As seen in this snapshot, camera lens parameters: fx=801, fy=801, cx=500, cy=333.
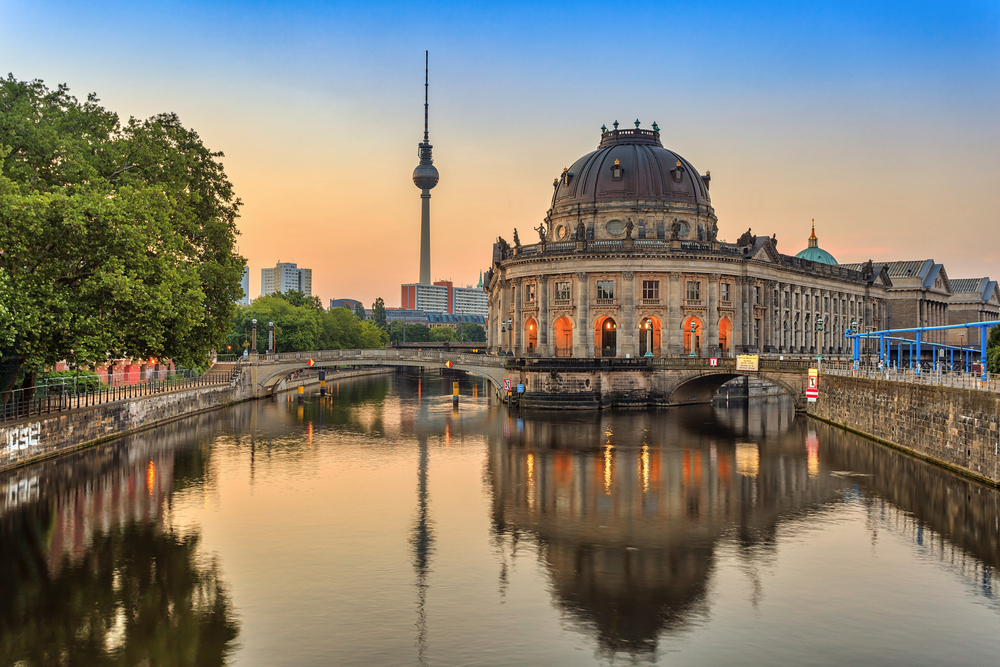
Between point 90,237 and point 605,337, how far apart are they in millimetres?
62750

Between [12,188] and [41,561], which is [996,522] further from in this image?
[12,188]

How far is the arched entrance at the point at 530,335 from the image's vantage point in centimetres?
9525

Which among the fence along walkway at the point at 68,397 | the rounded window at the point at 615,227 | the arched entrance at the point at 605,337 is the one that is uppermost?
the rounded window at the point at 615,227

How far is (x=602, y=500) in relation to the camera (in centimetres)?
3575

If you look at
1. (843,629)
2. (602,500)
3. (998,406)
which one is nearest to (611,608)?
(843,629)

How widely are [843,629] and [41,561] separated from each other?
24.1 m

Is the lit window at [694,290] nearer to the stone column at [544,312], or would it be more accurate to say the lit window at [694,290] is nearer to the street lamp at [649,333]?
the street lamp at [649,333]

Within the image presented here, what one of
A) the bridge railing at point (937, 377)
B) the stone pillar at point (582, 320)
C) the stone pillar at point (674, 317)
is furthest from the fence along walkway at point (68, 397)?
the stone pillar at point (674, 317)

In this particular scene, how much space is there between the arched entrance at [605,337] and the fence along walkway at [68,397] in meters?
42.2

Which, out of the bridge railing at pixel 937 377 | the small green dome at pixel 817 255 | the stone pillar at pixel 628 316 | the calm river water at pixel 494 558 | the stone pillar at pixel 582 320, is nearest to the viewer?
the calm river water at pixel 494 558

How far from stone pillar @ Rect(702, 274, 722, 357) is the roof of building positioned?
13.8 metres

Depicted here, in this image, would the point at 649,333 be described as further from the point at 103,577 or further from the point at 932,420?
the point at 103,577

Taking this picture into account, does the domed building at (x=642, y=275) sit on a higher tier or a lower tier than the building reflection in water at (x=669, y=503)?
higher

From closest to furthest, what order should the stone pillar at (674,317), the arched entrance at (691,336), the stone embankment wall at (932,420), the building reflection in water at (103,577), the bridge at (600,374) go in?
the building reflection in water at (103,577) < the stone embankment wall at (932,420) < the bridge at (600,374) < the stone pillar at (674,317) < the arched entrance at (691,336)
